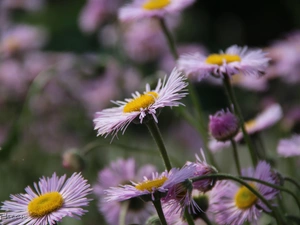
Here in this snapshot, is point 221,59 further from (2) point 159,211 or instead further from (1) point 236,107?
(2) point 159,211

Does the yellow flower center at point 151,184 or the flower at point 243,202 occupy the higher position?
the yellow flower center at point 151,184

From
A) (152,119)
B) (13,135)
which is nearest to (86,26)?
(13,135)

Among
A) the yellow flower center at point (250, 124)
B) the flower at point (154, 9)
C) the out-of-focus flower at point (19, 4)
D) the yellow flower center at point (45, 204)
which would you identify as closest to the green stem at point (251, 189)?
the yellow flower center at point (45, 204)

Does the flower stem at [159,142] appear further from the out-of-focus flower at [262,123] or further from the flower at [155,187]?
the out-of-focus flower at [262,123]

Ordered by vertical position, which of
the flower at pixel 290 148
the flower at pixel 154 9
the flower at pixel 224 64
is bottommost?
the flower at pixel 290 148

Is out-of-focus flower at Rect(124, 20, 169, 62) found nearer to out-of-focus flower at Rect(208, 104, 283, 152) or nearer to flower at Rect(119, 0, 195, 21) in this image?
flower at Rect(119, 0, 195, 21)

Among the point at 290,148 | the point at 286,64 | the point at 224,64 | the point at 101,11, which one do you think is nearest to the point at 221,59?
the point at 224,64
